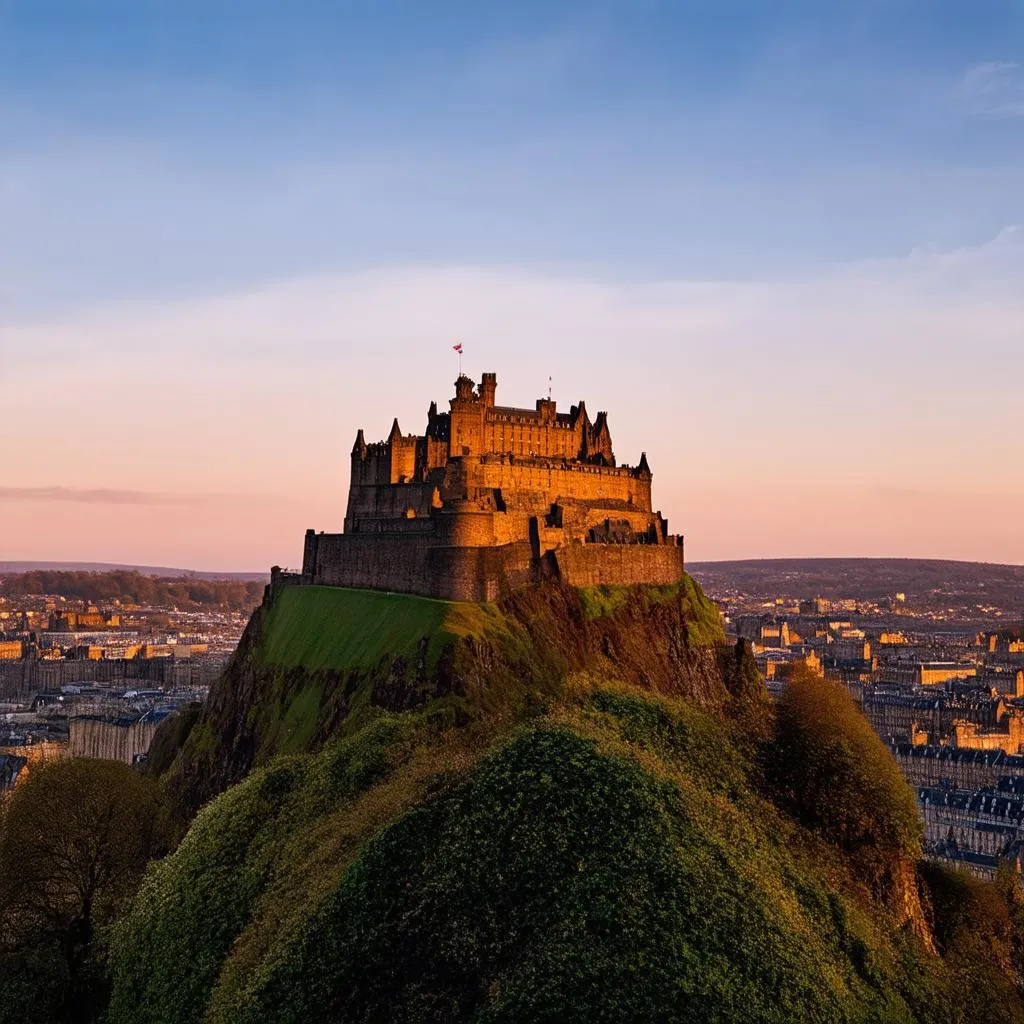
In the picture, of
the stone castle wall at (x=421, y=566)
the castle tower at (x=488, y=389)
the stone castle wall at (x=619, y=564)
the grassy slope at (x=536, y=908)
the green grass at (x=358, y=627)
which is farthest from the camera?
the castle tower at (x=488, y=389)

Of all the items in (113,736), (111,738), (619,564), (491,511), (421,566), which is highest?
(491,511)

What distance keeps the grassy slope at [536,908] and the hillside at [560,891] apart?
0.08 metres

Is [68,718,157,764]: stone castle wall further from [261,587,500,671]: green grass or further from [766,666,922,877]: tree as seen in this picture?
[766,666,922,877]: tree

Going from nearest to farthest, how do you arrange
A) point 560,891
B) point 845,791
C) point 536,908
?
point 536,908, point 560,891, point 845,791

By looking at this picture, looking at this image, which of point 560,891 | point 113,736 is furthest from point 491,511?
point 560,891

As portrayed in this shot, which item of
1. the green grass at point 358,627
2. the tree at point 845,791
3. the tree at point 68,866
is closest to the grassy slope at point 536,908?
the tree at point 845,791

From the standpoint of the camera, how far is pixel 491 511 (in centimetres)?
11362

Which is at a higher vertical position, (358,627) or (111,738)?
(358,627)

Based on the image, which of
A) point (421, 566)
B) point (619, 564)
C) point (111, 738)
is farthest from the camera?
point (111, 738)

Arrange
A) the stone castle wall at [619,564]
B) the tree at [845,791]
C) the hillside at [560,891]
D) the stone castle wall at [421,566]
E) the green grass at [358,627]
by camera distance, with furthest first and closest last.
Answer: the stone castle wall at [619,564] → the stone castle wall at [421,566] → the green grass at [358,627] → the tree at [845,791] → the hillside at [560,891]

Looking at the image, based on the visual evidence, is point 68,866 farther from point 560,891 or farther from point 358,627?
point 358,627

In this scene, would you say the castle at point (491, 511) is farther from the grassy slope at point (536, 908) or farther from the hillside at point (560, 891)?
the grassy slope at point (536, 908)

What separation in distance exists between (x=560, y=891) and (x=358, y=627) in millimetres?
70098

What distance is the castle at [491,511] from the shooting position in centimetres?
10950
